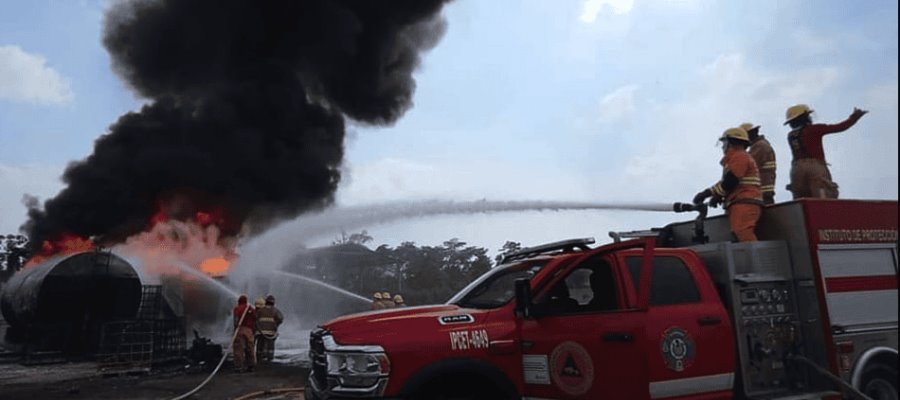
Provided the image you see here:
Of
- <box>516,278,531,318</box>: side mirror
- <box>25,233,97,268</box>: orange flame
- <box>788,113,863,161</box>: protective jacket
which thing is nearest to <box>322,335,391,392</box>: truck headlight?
<box>516,278,531,318</box>: side mirror

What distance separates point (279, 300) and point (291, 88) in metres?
10.7

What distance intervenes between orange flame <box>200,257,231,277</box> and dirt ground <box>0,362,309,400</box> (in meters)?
5.90

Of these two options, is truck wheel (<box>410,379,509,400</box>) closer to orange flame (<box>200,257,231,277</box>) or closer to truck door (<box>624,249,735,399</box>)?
truck door (<box>624,249,735,399</box>)

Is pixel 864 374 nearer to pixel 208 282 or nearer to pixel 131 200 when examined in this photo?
pixel 208 282

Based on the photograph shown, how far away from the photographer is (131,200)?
72.2ft

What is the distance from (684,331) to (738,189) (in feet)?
6.43

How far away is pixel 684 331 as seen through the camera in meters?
5.20

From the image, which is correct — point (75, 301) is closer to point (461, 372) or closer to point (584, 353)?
point (461, 372)

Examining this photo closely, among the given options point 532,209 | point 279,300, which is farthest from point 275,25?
point 532,209

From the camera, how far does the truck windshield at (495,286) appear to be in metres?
5.69

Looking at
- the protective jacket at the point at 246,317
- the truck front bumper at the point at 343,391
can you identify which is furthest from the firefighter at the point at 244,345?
the truck front bumper at the point at 343,391

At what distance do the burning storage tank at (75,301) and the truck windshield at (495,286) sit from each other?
14.0 m

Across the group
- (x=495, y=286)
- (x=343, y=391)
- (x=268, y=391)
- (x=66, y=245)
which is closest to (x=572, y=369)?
(x=495, y=286)

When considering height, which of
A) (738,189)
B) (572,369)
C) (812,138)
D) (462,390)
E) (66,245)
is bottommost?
(462,390)
